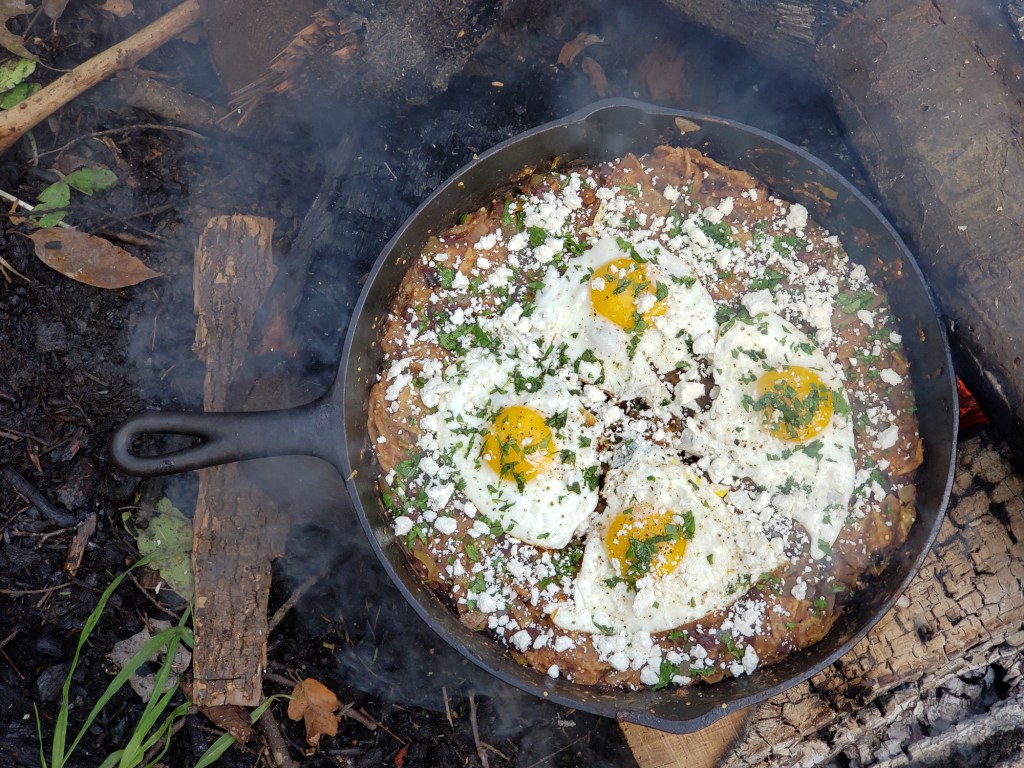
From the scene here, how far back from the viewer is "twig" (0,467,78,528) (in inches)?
158

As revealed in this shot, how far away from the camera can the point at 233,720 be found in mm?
3996

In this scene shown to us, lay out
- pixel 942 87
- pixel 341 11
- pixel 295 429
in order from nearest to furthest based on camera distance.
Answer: pixel 295 429 < pixel 942 87 < pixel 341 11

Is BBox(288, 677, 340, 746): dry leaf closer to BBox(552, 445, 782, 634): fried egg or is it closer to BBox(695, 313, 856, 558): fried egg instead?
BBox(552, 445, 782, 634): fried egg

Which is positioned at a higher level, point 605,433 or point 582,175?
point 582,175

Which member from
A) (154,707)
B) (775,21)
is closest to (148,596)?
(154,707)

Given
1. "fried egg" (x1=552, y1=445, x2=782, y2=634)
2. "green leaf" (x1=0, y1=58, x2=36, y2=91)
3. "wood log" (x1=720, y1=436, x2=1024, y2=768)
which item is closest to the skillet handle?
"fried egg" (x1=552, y1=445, x2=782, y2=634)

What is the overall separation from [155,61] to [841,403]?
4.13 metres

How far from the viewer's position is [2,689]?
3930 millimetres

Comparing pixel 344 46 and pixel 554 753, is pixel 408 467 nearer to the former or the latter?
pixel 554 753

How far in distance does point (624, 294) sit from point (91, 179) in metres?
3.08

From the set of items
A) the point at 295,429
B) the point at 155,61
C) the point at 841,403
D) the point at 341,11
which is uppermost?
the point at 155,61

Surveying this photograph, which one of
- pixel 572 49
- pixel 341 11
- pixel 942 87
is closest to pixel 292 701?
pixel 341 11

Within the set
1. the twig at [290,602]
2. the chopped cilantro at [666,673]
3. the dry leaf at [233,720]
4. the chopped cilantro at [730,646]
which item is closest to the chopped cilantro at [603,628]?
the chopped cilantro at [666,673]

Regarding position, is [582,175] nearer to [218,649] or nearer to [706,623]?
[706,623]
